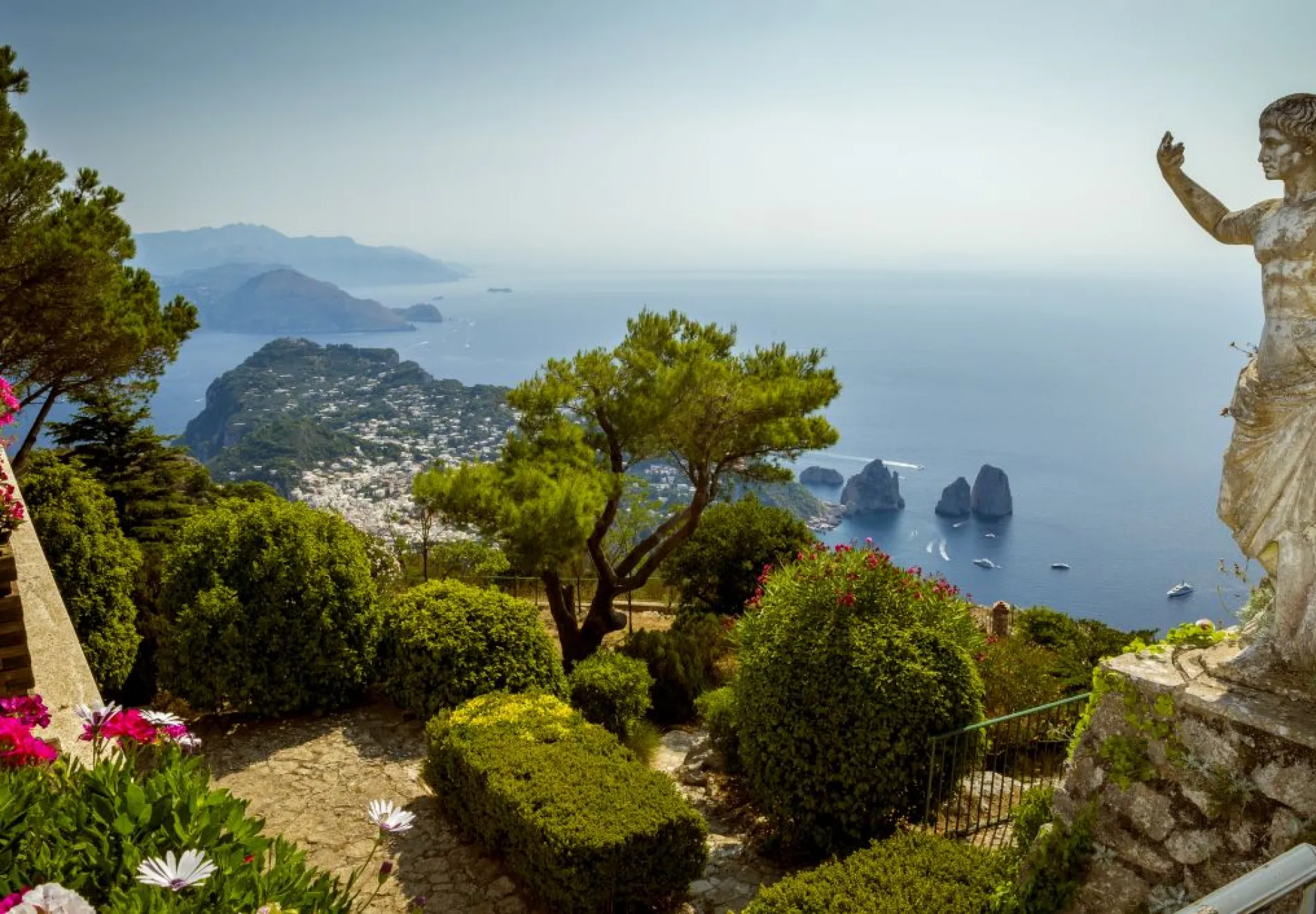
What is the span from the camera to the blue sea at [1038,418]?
4762 centimetres

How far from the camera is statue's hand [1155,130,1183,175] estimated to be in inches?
157

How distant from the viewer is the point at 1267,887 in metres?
1.88

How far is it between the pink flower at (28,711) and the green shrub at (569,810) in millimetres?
→ 2982

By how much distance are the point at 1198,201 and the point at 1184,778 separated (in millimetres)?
2588

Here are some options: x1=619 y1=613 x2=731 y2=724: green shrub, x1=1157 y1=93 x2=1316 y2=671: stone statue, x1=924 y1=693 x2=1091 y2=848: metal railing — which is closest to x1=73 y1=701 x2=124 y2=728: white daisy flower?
x1=924 y1=693 x2=1091 y2=848: metal railing

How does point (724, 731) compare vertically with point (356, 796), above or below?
above

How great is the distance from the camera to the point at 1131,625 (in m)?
38.7

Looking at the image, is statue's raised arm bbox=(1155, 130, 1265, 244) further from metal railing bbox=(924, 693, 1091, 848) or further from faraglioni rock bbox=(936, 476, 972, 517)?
faraglioni rock bbox=(936, 476, 972, 517)

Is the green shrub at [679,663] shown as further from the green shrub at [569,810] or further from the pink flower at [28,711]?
the pink flower at [28,711]

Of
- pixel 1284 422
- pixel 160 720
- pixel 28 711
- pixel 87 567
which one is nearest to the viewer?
pixel 1284 422

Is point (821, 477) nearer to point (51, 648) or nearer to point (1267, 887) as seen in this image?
point (51, 648)

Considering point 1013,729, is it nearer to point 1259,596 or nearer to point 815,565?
point 815,565

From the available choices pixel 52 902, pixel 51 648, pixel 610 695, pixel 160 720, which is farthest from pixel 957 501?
pixel 52 902

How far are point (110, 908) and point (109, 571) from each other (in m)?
8.39
